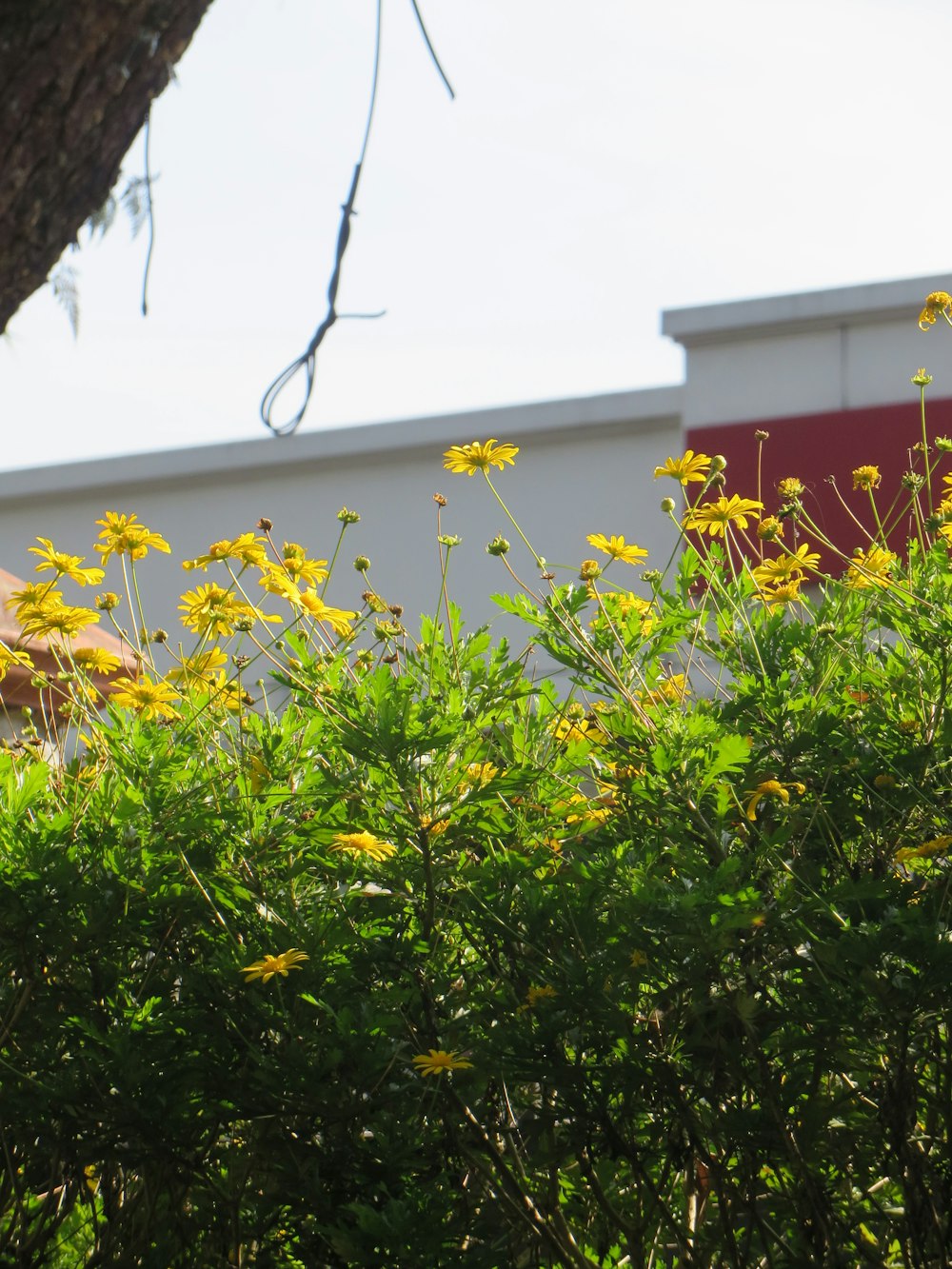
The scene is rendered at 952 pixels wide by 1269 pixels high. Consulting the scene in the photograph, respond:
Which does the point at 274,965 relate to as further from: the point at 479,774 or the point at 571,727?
the point at 571,727

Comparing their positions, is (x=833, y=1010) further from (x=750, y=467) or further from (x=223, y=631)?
(x=750, y=467)

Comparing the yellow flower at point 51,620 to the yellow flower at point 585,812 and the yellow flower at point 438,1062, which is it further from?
the yellow flower at point 438,1062

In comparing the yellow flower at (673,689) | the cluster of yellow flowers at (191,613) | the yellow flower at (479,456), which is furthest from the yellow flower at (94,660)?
the yellow flower at (673,689)

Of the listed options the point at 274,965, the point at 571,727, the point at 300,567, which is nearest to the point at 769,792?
the point at 571,727

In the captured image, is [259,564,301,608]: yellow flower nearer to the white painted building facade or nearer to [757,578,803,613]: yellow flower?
[757,578,803,613]: yellow flower

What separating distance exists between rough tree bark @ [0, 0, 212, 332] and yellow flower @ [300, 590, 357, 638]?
127 centimetres

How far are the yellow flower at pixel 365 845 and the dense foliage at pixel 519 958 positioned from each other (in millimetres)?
10

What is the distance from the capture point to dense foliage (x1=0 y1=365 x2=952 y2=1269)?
210 centimetres

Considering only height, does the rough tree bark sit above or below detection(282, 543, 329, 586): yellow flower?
above

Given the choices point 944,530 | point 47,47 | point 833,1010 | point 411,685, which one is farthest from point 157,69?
point 944,530

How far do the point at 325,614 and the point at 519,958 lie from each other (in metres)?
0.88

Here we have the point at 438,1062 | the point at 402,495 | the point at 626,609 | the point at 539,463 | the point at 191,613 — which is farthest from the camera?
the point at 402,495

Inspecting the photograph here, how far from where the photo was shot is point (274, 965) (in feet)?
7.07

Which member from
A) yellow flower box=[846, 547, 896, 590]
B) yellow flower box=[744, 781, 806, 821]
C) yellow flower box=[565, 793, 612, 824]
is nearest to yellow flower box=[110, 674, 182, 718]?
yellow flower box=[565, 793, 612, 824]
